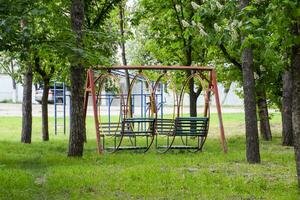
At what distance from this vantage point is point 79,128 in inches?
482

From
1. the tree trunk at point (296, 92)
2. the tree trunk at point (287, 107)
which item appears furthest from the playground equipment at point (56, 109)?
the tree trunk at point (296, 92)

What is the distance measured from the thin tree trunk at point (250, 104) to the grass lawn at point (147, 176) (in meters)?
0.29

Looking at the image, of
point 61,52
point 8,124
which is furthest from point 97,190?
point 8,124

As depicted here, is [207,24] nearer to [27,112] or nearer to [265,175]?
[265,175]

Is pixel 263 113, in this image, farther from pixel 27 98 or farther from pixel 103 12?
pixel 27 98

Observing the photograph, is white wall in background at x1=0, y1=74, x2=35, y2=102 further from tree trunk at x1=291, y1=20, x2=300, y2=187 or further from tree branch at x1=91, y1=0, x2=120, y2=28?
tree trunk at x1=291, y1=20, x2=300, y2=187

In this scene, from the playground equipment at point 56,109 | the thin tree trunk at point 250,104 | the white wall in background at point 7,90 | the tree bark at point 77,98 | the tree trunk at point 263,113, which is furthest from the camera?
the white wall in background at point 7,90

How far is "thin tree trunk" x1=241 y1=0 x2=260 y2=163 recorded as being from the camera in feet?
35.3

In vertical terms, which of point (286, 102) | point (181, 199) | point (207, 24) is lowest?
point (181, 199)

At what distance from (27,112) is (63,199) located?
985cm

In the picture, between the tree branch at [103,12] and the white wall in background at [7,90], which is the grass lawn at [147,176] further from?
the white wall in background at [7,90]

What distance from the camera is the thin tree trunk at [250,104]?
→ 1075 cm

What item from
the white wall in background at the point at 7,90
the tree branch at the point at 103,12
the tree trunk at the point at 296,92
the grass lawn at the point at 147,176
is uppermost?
the tree branch at the point at 103,12

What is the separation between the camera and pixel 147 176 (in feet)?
29.3
